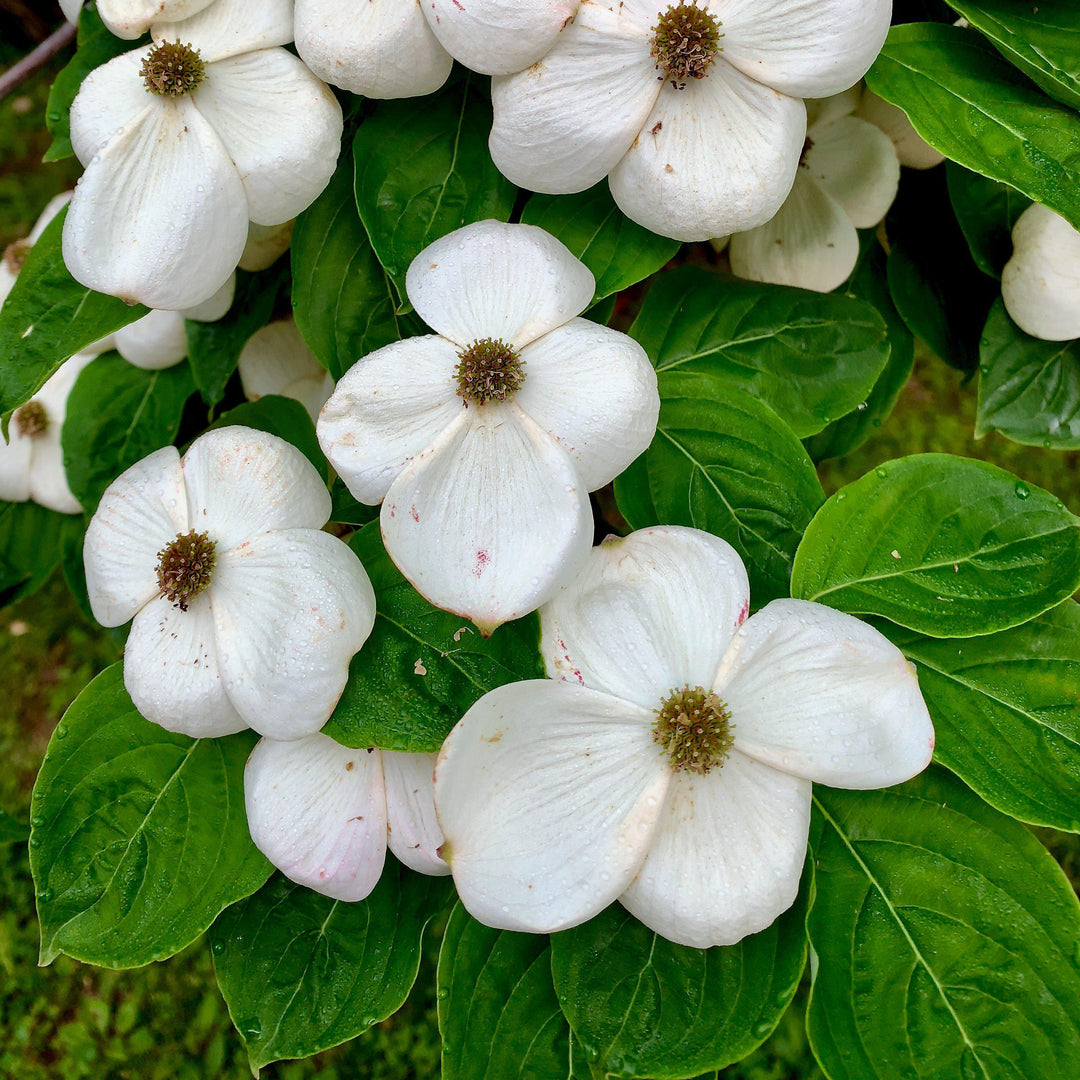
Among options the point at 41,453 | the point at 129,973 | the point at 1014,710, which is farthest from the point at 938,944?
the point at 129,973

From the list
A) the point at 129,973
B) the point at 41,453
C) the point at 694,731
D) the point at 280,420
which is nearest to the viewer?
the point at 694,731

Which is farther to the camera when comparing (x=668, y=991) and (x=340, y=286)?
(x=340, y=286)

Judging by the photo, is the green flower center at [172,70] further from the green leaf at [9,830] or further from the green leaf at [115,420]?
the green leaf at [9,830]

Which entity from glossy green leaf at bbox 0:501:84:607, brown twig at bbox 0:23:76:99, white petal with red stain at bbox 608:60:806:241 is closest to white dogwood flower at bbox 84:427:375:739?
white petal with red stain at bbox 608:60:806:241

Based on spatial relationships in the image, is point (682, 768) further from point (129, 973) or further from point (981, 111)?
point (129, 973)

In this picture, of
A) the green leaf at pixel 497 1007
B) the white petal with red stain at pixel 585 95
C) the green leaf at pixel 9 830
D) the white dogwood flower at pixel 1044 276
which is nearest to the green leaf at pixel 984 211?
the white dogwood flower at pixel 1044 276

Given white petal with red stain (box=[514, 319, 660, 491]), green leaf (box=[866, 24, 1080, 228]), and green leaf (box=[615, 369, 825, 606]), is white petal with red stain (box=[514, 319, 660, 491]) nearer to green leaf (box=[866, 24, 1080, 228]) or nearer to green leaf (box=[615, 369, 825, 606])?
green leaf (box=[615, 369, 825, 606])

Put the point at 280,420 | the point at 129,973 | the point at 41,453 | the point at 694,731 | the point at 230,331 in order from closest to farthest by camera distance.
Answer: the point at 694,731, the point at 280,420, the point at 230,331, the point at 41,453, the point at 129,973
